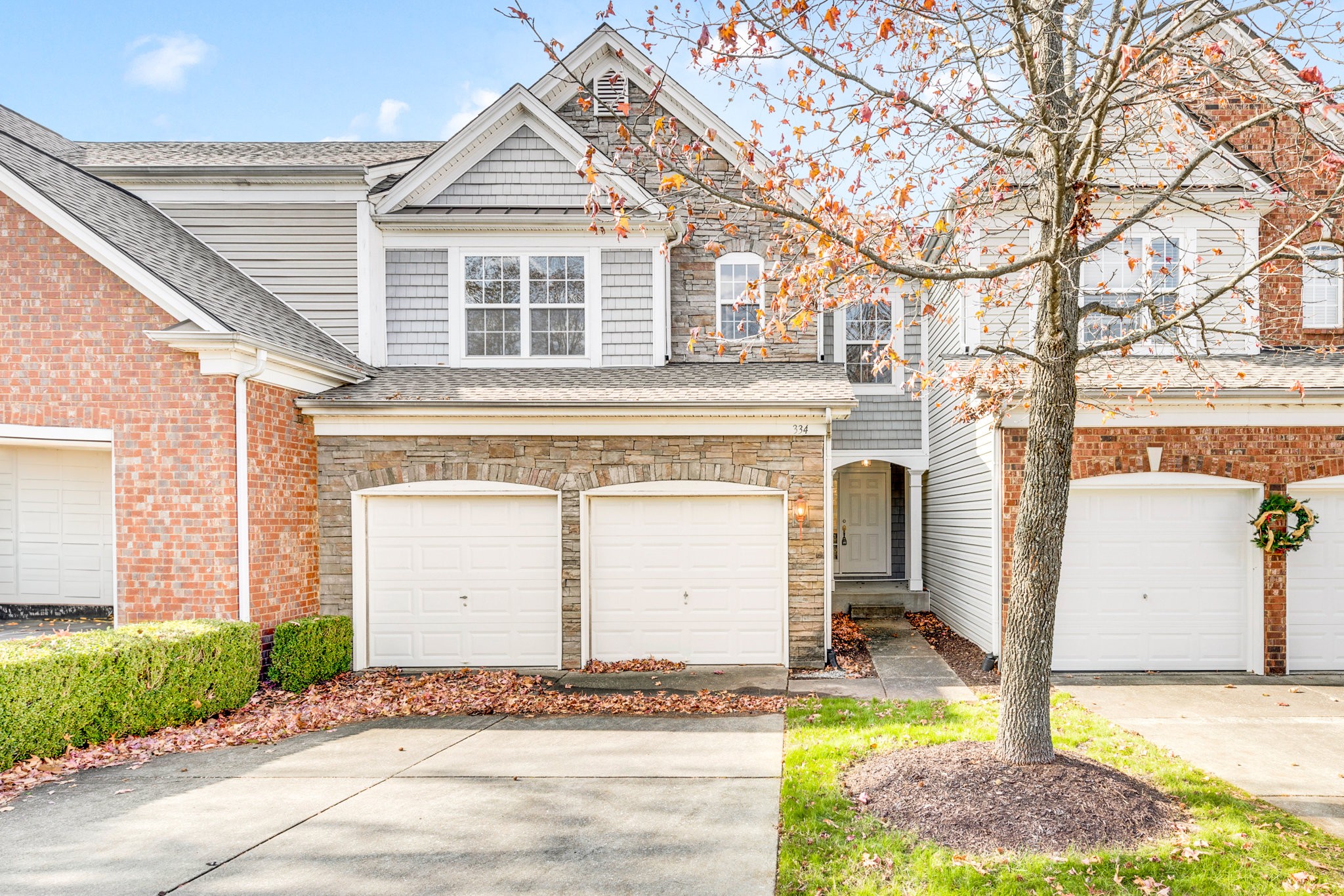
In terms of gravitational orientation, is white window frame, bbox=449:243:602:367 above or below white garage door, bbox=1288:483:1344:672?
above

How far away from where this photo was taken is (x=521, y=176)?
11352 millimetres

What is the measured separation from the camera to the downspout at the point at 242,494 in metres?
8.33

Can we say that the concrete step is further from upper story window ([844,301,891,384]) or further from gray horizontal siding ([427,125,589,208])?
gray horizontal siding ([427,125,589,208])

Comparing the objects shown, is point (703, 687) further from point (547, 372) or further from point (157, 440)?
point (157, 440)

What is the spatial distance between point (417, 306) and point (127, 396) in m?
4.03

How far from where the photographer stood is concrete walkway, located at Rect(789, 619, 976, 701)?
8.39 m

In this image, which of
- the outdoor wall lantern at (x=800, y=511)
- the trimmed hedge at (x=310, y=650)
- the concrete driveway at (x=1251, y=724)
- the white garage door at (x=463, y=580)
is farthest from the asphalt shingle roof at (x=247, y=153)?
the concrete driveway at (x=1251, y=724)

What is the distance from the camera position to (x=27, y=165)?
8.94 meters

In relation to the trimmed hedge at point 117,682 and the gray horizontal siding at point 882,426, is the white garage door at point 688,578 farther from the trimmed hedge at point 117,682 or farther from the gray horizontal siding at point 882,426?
the gray horizontal siding at point 882,426

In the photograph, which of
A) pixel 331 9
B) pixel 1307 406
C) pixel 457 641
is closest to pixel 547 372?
pixel 457 641

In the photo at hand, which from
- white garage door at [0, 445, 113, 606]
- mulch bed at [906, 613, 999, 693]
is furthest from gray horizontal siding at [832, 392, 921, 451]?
white garage door at [0, 445, 113, 606]

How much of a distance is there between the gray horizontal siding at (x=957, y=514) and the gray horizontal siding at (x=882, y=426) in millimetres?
346

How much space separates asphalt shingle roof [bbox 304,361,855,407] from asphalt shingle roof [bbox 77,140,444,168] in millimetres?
3898

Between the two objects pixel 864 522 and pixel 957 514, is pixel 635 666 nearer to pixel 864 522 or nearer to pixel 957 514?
pixel 957 514
